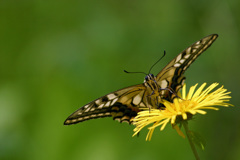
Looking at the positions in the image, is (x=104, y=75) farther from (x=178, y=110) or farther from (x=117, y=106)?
(x=178, y=110)

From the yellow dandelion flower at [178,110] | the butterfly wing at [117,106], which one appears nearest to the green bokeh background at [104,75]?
the butterfly wing at [117,106]

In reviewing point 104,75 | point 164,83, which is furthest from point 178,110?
point 104,75

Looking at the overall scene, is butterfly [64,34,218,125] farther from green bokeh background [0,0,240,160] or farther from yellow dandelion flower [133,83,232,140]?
green bokeh background [0,0,240,160]

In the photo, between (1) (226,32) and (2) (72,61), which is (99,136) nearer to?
(2) (72,61)

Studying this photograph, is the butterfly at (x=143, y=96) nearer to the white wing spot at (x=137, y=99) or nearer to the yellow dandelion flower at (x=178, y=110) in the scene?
the white wing spot at (x=137, y=99)

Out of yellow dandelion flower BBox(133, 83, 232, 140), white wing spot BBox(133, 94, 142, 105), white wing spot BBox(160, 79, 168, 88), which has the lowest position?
yellow dandelion flower BBox(133, 83, 232, 140)

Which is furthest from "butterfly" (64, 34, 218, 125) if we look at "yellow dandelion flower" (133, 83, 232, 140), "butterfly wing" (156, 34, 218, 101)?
"yellow dandelion flower" (133, 83, 232, 140)

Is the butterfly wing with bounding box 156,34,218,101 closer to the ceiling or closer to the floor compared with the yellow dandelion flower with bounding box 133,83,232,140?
closer to the ceiling
